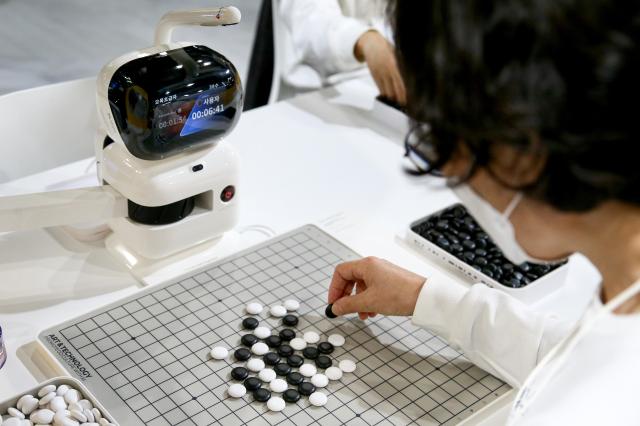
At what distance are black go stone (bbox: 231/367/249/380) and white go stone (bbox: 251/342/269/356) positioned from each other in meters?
0.05

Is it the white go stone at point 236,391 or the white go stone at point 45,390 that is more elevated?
the white go stone at point 45,390

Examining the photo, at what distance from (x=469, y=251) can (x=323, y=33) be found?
892 millimetres

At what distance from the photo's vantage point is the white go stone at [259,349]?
3.84 ft

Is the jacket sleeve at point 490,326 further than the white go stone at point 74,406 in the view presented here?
Yes

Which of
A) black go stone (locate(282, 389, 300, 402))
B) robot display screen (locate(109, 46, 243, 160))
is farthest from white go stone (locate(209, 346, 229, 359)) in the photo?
robot display screen (locate(109, 46, 243, 160))

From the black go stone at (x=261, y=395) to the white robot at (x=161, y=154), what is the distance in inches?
14.0

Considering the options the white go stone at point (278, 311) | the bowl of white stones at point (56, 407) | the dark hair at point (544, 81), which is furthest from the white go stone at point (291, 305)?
the dark hair at point (544, 81)

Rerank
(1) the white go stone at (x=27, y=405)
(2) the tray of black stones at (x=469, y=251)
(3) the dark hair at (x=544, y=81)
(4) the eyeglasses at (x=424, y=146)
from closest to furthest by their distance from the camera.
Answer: (3) the dark hair at (x=544, y=81) < (4) the eyeglasses at (x=424, y=146) < (1) the white go stone at (x=27, y=405) < (2) the tray of black stones at (x=469, y=251)

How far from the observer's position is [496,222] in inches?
37.0

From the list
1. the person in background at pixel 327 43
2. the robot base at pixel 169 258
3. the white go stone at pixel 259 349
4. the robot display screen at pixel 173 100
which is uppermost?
the robot display screen at pixel 173 100

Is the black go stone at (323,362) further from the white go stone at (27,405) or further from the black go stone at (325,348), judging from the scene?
the white go stone at (27,405)

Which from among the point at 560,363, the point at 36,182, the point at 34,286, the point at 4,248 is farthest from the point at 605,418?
the point at 36,182

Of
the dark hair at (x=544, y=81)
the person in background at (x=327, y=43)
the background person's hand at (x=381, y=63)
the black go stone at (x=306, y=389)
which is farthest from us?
the person in background at (x=327, y=43)

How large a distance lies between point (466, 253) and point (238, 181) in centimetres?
42
